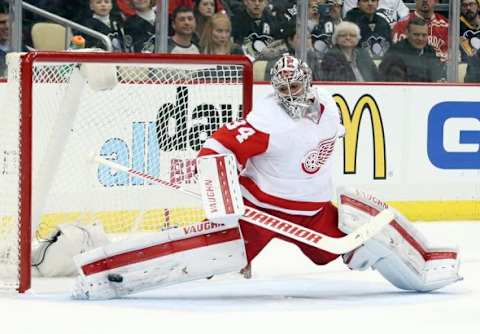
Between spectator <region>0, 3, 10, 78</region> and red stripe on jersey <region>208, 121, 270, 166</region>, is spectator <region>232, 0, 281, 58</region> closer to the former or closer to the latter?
spectator <region>0, 3, 10, 78</region>

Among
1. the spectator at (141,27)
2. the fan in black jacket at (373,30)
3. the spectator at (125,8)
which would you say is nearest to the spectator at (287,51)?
the fan in black jacket at (373,30)

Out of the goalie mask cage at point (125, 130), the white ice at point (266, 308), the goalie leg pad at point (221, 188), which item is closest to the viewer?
the white ice at point (266, 308)

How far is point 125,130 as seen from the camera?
691 centimetres

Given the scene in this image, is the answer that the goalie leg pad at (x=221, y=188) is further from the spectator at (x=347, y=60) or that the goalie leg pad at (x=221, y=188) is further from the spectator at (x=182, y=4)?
the spectator at (x=347, y=60)

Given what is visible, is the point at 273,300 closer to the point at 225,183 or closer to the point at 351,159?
the point at 225,183

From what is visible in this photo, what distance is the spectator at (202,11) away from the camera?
348 inches

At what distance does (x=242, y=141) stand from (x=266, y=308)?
2.05ft

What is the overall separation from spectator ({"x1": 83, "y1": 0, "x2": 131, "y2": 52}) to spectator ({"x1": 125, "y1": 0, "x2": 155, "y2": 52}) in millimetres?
45

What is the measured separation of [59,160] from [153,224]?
624 mm

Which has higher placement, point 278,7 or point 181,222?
point 278,7

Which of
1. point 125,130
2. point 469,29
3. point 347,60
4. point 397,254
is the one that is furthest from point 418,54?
point 397,254

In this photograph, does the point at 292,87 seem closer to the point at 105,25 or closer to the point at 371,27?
the point at 105,25

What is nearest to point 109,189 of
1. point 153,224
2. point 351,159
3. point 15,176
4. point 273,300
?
point 153,224

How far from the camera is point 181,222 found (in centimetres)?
707
